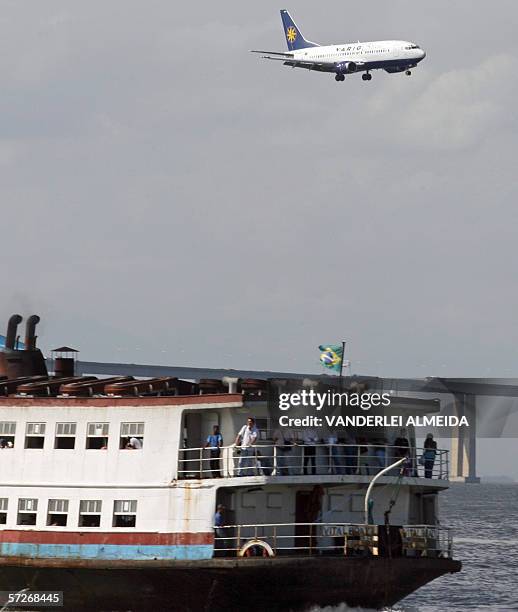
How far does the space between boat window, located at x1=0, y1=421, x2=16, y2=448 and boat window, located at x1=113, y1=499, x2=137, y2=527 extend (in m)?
3.54

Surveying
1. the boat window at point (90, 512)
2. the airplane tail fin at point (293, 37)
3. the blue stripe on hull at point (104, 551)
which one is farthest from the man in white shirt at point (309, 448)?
the airplane tail fin at point (293, 37)

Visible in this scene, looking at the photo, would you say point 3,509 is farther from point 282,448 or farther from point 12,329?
point 282,448

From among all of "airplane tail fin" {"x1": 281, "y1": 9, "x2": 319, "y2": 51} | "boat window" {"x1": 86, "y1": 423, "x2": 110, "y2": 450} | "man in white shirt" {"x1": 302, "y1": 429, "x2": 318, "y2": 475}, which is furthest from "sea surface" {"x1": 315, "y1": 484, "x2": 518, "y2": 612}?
"airplane tail fin" {"x1": 281, "y1": 9, "x2": 319, "y2": 51}

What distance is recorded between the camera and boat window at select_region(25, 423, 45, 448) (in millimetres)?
33688

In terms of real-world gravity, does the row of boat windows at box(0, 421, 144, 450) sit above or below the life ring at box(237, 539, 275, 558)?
above

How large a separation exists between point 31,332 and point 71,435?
6.47 metres

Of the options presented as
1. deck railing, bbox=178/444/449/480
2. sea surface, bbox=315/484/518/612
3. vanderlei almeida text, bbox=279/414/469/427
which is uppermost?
vanderlei almeida text, bbox=279/414/469/427

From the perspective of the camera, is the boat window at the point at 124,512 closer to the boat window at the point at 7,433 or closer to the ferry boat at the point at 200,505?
the ferry boat at the point at 200,505

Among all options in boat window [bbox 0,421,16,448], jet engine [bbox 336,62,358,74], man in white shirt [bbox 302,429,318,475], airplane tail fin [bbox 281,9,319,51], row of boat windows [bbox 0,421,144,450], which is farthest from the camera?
airplane tail fin [bbox 281,9,319,51]

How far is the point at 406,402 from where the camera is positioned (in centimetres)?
3341

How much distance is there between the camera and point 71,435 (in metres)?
33.3

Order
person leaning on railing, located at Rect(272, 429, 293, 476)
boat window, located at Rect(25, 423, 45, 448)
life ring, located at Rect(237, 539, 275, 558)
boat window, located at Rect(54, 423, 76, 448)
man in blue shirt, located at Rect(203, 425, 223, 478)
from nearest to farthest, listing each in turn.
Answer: life ring, located at Rect(237, 539, 275, 558) < person leaning on railing, located at Rect(272, 429, 293, 476) < man in blue shirt, located at Rect(203, 425, 223, 478) < boat window, located at Rect(54, 423, 76, 448) < boat window, located at Rect(25, 423, 45, 448)

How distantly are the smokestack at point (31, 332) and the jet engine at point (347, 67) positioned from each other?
76.1m

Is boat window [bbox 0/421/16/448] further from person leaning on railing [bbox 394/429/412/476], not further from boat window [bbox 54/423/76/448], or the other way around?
person leaning on railing [bbox 394/429/412/476]
